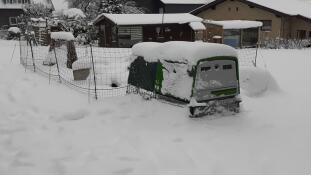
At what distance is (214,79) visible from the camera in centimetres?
720

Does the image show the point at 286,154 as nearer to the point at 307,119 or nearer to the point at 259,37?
the point at 307,119

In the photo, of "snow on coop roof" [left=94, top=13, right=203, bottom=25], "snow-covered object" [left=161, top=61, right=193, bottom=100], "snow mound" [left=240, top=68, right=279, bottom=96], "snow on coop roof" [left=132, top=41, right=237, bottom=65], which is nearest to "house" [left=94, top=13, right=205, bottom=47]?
"snow on coop roof" [left=94, top=13, right=203, bottom=25]

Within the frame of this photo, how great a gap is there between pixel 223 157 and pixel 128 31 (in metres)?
23.0

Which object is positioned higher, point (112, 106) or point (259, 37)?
point (259, 37)

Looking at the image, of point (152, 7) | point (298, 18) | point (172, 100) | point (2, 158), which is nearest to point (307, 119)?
point (172, 100)

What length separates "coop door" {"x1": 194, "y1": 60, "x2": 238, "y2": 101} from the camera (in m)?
7.04

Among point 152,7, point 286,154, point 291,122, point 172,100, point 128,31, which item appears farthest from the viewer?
point 152,7

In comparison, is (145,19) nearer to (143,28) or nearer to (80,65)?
(143,28)

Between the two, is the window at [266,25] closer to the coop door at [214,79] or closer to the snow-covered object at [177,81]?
the coop door at [214,79]

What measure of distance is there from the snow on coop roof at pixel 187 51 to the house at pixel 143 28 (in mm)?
18343

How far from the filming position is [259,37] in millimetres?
29094

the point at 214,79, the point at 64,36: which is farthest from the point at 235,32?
the point at 214,79

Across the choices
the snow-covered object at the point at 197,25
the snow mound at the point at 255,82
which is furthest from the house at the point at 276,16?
the snow mound at the point at 255,82

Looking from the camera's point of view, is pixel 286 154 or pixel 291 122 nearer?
pixel 286 154
